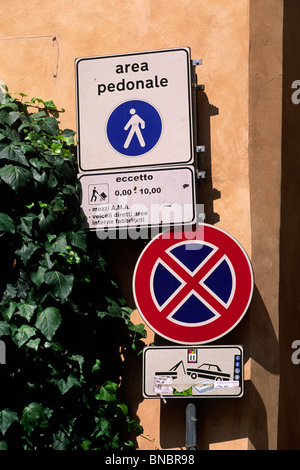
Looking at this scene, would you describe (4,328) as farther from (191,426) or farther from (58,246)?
(191,426)

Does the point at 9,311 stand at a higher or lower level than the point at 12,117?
lower

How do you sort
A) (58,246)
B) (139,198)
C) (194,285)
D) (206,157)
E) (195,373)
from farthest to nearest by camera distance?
(206,157) < (139,198) < (58,246) < (194,285) < (195,373)

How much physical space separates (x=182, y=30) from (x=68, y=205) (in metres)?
1.44

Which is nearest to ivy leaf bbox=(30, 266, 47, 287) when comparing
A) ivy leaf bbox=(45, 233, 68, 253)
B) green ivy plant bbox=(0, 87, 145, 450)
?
green ivy plant bbox=(0, 87, 145, 450)

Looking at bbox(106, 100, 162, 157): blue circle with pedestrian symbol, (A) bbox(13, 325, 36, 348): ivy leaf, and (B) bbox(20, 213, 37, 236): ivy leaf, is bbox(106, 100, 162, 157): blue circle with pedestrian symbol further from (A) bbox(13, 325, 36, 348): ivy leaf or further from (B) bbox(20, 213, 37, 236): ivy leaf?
(A) bbox(13, 325, 36, 348): ivy leaf

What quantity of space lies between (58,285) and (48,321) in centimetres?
23

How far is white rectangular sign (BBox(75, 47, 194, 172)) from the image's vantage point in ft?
19.6

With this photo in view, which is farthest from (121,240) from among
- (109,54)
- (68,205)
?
(109,54)

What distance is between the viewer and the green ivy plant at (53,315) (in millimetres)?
5578

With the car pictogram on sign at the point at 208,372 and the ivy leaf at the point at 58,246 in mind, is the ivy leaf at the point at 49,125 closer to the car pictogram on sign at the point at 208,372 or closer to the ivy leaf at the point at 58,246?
the ivy leaf at the point at 58,246

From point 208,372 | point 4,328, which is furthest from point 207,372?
point 4,328

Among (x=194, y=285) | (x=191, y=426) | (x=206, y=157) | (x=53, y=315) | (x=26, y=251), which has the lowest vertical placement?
(x=191, y=426)

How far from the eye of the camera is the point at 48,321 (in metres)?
5.56

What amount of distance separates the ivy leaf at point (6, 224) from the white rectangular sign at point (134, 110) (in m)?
0.69
